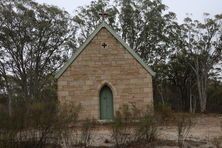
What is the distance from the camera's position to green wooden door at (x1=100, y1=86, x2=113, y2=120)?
846 inches

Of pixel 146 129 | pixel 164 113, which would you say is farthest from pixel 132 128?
pixel 164 113

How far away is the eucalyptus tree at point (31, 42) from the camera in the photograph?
36.5 meters

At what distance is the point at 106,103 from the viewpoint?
70.8 feet

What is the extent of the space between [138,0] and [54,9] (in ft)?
30.8

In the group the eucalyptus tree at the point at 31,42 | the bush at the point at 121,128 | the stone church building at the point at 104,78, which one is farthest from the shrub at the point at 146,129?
the eucalyptus tree at the point at 31,42

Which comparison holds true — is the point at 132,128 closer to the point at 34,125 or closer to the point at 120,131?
the point at 120,131

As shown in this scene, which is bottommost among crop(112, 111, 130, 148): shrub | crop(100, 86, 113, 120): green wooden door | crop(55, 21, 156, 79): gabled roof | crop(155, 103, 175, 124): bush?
crop(112, 111, 130, 148): shrub

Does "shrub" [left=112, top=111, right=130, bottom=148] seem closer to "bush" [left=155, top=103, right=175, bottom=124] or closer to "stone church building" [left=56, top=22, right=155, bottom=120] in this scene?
"bush" [left=155, top=103, right=175, bottom=124]

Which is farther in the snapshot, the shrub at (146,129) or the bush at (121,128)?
the shrub at (146,129)

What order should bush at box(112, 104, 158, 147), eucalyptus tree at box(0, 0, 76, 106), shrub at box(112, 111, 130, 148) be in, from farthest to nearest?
1. eucalyptus tree at box(0, 0, 76, 106)
2. bush at box(112, 104, 158, 147)
3. shrub at box(112, 111, 130, 148)

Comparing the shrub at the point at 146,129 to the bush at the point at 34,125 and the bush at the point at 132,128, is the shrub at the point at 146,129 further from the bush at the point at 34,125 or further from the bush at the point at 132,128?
the bush at the point at 34,125

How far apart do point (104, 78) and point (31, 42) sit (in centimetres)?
1793

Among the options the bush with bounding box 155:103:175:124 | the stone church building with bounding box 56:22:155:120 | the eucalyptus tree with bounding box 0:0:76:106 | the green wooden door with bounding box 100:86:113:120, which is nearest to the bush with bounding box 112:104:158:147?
the bush with bounding box 155:103:175:124

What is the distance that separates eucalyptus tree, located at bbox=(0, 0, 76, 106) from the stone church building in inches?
605
